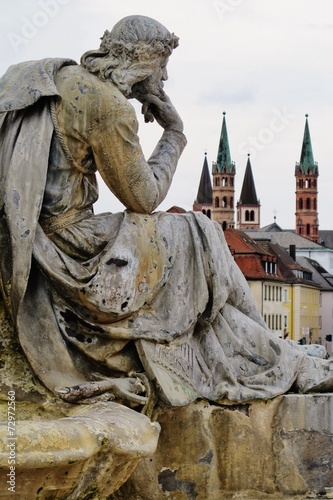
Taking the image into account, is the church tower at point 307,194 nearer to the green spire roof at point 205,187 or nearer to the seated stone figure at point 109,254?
the green spire roof at point 205,187

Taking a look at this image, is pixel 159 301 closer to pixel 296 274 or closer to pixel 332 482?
pixel 332 482

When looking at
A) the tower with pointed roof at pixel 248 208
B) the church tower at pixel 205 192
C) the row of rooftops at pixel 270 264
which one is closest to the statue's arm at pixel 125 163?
the row of rooftops at pixel 270 264

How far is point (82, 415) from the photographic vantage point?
538cm

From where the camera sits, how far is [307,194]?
582ft

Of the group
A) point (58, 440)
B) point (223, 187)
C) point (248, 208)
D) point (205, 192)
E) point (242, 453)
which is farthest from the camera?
point (248, 208)

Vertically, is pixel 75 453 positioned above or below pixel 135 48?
below

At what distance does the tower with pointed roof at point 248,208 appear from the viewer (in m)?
174

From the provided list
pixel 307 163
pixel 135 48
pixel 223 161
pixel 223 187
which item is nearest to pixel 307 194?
pixel 307 163

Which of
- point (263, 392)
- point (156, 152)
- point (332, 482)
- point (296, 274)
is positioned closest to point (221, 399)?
point (263, 392)

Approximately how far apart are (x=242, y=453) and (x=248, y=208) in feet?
554

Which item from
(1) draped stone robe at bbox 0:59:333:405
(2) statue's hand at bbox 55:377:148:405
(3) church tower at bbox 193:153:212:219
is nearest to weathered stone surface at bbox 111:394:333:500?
(1) draped stone robe at bbox 0:59:333:405

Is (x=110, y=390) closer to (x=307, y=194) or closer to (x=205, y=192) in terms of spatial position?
(x=205, y=192)

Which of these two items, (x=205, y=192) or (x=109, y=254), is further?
(x=205, y=192)

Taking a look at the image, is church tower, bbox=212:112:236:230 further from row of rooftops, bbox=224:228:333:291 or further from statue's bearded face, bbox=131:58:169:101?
statue's bearded face, bbox=131:58:169:101
